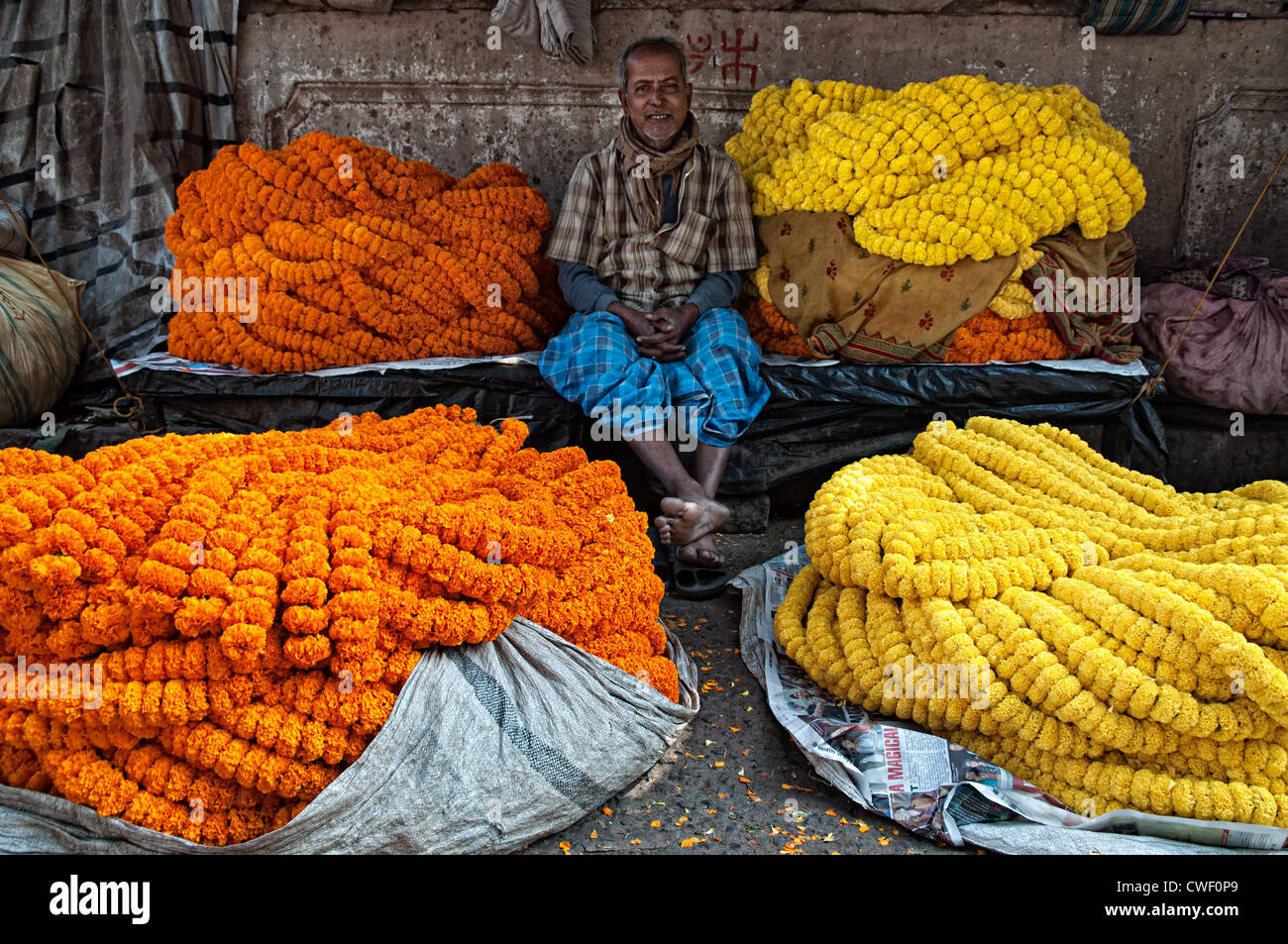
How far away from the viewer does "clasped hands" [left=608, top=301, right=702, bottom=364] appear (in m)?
3.15

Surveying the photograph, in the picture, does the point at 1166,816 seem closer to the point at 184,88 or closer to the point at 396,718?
the point at 396,718

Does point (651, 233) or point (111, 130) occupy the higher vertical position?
point (111, 130)

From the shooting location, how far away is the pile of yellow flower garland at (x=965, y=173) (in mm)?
3123

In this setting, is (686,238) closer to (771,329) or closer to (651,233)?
(651,233)

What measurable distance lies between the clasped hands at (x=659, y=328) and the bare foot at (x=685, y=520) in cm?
59

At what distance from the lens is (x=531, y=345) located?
11.5 feet

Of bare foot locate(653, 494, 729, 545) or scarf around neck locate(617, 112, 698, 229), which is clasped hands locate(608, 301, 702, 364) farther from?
bare foot locate(653, 494, 729, 545)

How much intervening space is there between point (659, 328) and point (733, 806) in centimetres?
177

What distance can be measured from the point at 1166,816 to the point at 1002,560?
0.57 m

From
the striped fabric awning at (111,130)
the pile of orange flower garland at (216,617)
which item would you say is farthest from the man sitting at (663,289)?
the striped fabric awning at (111,130)

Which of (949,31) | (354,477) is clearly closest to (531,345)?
(354,477)

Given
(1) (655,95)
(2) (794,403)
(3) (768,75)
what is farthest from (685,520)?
(3) (768,75)

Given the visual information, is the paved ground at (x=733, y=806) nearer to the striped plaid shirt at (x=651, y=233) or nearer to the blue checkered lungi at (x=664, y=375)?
the blue checkered lungi at (x=664, y=375)

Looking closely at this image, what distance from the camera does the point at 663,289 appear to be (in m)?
3.38
